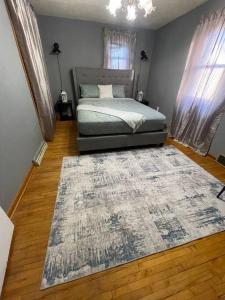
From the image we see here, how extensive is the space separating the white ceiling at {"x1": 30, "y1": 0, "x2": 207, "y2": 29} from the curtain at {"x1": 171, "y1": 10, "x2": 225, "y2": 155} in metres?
0.57

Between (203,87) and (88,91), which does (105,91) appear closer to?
(88,91)

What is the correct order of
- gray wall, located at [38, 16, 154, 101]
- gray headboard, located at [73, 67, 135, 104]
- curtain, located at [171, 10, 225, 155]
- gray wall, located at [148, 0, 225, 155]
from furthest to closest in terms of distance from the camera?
gray headboard, located at [73, 67, 135, 104], gray wall, located at [38, 16, 154, 101], gray wall, located at [148, 0, 225, 155], curtain, located at [171, 10, 225, 155]

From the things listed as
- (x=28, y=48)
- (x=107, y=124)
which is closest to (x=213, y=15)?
(x=107, y=124)

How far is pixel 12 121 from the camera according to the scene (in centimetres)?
156

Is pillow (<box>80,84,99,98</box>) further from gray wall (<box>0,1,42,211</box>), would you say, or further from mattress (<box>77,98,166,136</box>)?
gray wall (<box>0,1,42,211</box>)

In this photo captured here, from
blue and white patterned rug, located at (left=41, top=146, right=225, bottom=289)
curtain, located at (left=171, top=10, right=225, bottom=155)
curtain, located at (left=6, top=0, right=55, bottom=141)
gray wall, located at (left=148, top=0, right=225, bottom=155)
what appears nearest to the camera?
blue and white patterned rug, located at (left=41, top=146, right=225, bottom=289)

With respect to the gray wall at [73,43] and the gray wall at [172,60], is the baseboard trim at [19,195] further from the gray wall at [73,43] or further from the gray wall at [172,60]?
the gray wall at [172,60]

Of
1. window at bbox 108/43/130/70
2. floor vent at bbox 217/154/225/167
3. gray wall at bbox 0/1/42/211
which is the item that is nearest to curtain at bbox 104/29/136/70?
window at bbox 108/43/130/70

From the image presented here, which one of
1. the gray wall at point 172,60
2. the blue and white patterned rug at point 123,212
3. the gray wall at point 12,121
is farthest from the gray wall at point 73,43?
the blue and white patterned rug at point 123,212

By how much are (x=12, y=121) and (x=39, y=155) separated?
758 mm

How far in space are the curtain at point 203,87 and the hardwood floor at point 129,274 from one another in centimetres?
174

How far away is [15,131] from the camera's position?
63.3 inches

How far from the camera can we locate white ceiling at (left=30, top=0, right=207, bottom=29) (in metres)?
2.44

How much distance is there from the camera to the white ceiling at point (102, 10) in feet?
8.01
